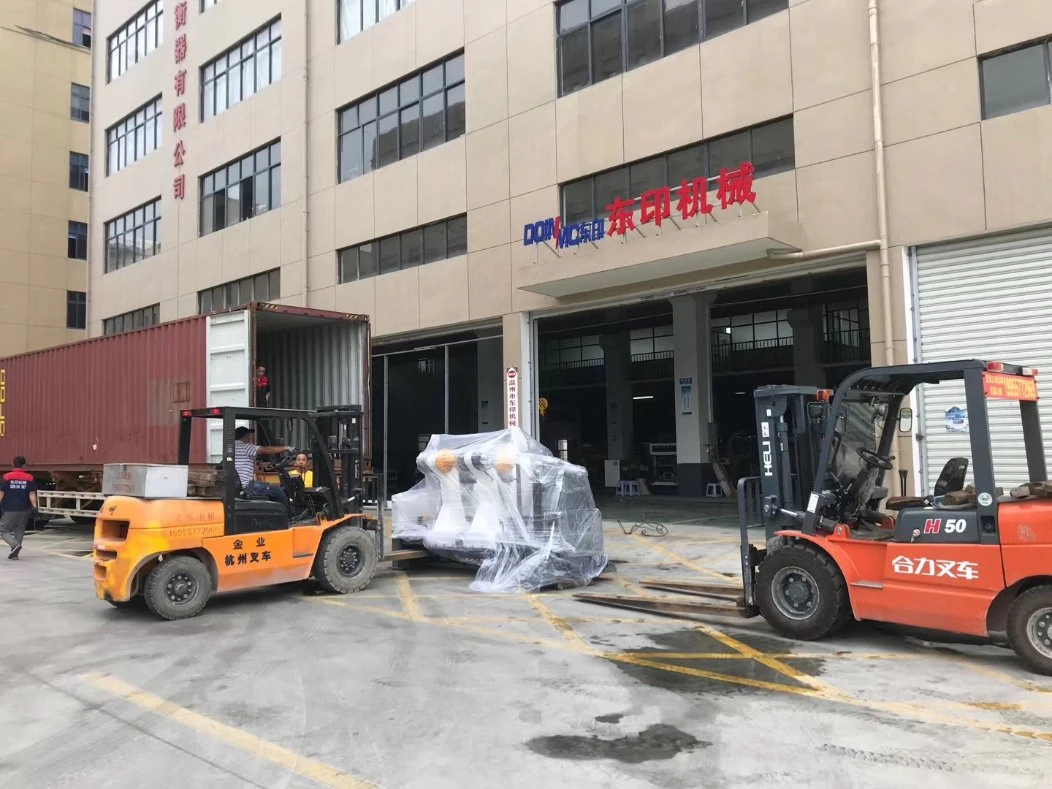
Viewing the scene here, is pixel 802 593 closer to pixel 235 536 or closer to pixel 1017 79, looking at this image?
pixel 235 536

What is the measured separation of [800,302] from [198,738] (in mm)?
22769

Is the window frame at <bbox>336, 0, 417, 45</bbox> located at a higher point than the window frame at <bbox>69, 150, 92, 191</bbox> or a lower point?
lower

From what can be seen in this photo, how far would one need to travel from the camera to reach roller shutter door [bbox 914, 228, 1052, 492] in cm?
1020

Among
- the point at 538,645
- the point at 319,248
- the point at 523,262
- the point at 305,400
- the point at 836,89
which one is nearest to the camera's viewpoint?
the point at 538,645

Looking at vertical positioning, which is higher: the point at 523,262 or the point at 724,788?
the point at 523,262

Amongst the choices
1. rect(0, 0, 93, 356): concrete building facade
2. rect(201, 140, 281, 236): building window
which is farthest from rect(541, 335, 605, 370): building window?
rect(0, 0, 93, 356): concrete building facade

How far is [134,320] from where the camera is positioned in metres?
27.8

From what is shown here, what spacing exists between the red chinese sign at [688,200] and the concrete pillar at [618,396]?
13657 millimetres

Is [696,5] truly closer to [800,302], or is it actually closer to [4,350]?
[800,302]

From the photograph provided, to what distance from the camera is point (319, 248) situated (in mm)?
20250

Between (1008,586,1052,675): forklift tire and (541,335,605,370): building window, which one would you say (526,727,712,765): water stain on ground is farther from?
(541,335,605,370): building window

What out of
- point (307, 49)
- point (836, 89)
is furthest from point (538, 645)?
point (307, 49)

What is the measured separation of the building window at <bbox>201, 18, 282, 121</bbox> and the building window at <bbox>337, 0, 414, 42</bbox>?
2669 mm

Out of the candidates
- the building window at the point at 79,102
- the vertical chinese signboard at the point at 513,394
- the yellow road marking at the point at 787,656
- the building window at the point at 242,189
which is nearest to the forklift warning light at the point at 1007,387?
the yellow road marking at the point at 787,656
